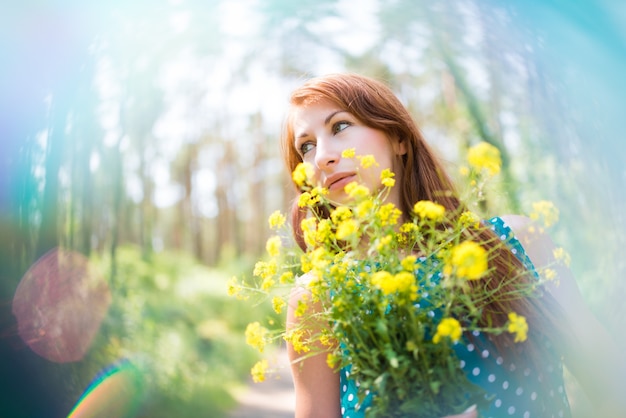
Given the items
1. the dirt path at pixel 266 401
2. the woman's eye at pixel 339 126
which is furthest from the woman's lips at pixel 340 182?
the dirt path at pixel 266 401

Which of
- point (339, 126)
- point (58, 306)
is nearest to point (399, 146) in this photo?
point (339, 126)

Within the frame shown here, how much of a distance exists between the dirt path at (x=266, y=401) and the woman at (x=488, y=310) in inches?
103

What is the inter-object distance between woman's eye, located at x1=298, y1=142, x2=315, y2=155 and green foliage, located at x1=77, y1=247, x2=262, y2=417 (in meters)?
1.16

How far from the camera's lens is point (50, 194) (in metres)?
1.37

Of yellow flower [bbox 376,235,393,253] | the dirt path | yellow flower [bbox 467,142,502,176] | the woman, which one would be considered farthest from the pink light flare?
the dirt path

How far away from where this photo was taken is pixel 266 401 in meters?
4.32

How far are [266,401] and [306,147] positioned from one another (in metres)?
3.64

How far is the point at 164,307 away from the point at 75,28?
3453 millimetres

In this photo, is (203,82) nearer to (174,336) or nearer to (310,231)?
(310,231)

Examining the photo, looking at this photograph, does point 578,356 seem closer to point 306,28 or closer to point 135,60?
point 306,28

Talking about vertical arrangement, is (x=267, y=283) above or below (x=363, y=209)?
below

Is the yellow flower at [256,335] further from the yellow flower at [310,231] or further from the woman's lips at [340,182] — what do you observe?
the woman's lips at [340,182]

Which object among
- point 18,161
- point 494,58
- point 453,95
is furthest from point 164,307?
point 494,58

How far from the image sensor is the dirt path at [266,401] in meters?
3.87
